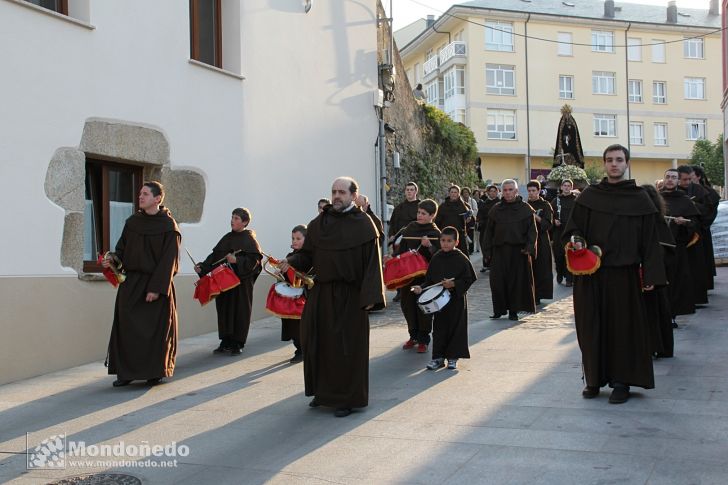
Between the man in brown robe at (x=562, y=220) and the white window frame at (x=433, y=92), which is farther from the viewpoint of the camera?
the white window frame at (x=433, y=92)

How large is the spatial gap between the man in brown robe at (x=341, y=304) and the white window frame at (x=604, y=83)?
163 ft

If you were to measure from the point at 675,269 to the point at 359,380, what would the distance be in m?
5.53

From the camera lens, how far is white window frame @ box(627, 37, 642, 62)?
5425cm

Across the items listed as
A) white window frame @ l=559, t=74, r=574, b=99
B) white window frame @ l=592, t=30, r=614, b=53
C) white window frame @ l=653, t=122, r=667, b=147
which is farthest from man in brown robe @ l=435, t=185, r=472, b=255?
white window frame @ l=653, t=122, r=667, b=147

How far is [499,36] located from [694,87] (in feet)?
45.5

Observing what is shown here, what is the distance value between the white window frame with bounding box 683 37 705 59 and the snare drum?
173 feet

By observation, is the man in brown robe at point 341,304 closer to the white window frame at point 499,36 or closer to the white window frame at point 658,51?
the white window frame at point 499,36

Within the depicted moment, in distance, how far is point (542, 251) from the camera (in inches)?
572

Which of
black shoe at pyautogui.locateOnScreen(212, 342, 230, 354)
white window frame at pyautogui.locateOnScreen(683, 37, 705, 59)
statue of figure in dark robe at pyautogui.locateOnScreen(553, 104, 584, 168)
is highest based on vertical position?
white window frame at pyautogui.locateOnScreen(683, 37, 705, 59)

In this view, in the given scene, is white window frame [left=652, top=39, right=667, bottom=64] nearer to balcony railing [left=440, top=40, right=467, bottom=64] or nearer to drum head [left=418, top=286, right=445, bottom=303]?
balcony railing [left=440, top=40, right=467, bottom=64]

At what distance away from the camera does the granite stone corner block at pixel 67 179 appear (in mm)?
9445

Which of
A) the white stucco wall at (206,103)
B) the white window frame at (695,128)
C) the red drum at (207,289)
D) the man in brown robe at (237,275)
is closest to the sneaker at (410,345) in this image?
the man in brown robe at (237,275)

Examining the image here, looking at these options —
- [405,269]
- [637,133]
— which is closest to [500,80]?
[637,133]

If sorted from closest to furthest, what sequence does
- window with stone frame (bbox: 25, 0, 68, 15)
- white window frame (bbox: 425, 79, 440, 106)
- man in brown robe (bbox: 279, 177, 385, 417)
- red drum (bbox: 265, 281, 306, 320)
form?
man in brown robe (bbox: 279, 177, 385, 417) → red drum (bbox: 265, 281, 306, 320) → window with stone frame (bbox: 25, 0, 68, 15) → white window frame (bbox: 425, 79, 440, 106)
